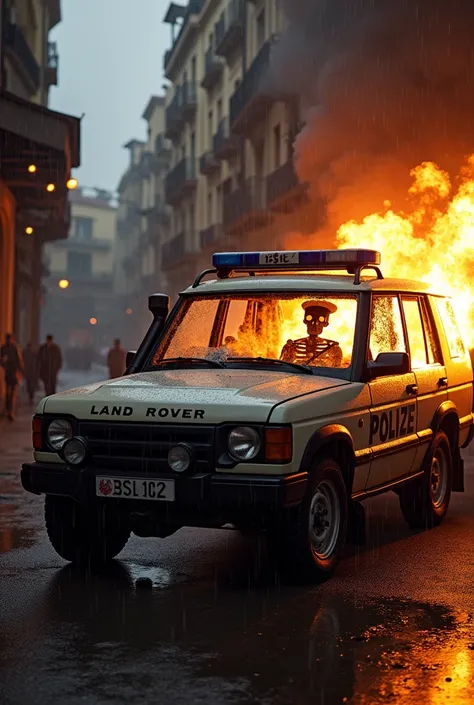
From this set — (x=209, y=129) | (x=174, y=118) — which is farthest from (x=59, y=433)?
(x=174, y=118)

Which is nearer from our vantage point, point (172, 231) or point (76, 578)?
point (76, 578)

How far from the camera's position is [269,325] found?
7012 millimetres

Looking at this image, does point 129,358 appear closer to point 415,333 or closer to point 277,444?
point 277,444

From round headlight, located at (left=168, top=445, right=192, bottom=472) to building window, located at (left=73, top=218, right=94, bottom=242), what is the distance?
81.0 meters

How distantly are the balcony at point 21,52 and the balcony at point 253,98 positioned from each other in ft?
18.5

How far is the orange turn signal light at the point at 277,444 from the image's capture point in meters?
5.68

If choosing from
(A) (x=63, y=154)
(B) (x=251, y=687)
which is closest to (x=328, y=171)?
(A) (x=63, y=154)

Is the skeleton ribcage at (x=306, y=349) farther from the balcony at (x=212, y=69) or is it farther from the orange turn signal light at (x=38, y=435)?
the balcony at (x=212, y=69)

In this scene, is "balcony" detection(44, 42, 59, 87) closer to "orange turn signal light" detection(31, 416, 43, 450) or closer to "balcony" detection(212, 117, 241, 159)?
"balcony" detection(212, 117, 241, 159)

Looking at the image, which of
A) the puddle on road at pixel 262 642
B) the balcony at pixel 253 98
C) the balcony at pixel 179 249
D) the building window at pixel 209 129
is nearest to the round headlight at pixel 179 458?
the puddle on road at pixel 262 642

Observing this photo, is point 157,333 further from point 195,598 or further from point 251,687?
point 251,687

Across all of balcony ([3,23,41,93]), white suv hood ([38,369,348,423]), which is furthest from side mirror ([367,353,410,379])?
A: balcony ([3,23,41,93])

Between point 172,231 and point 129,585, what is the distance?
4341 centimetres

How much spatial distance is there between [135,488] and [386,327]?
86.5 inches
